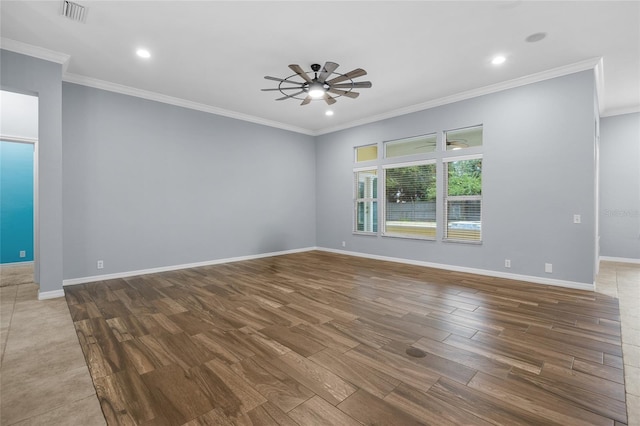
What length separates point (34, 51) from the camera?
3625mm

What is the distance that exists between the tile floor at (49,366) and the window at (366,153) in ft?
15.4

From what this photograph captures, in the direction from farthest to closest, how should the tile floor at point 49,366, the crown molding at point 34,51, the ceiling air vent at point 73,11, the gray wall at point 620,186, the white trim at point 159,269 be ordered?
the gray wall at point 620,186 < the white trim at point 159,269 < the crown molding at point 34,51 < the ceiling air vent at point 73,11 < the tile floor at point 49,366

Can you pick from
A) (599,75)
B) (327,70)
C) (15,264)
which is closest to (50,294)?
(15,264)

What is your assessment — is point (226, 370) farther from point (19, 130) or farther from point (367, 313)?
point (19, 130)

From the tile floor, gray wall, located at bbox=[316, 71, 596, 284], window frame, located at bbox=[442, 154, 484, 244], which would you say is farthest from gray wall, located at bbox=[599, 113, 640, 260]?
window frame, located at bbox=[442, 154, 484, 244]

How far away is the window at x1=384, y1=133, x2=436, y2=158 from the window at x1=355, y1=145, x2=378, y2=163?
0.34 m

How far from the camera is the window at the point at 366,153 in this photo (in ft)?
22.2

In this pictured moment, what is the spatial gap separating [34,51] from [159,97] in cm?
170

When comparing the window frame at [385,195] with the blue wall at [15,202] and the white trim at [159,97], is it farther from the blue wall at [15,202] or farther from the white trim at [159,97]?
the blue wall at [15,202]

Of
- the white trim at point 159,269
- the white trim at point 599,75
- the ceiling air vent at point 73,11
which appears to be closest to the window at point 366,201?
the white trim at point 159,269

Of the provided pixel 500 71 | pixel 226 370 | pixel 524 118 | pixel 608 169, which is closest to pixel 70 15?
pixel 226 370

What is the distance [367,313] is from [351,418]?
1.63 meters

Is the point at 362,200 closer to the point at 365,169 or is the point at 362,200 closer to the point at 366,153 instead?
the point at 365,169

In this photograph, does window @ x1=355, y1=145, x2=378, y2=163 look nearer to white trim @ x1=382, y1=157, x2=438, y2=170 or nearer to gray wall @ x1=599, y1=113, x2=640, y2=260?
white trim @ x1=382, y1=157, x2=438, y2=170
